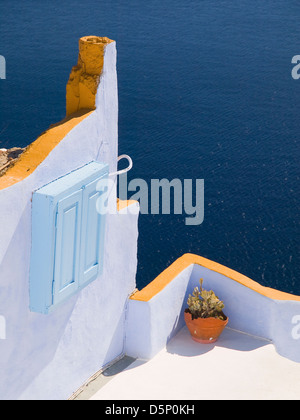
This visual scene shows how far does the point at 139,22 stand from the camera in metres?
30.3

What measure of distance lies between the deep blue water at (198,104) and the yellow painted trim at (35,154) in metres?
11.7

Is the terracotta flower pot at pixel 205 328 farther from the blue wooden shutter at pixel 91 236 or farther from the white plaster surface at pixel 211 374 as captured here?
the blue wooden shutter at pixel 91 236

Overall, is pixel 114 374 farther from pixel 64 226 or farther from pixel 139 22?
pixel 139 22

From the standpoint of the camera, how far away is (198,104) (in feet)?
82.3

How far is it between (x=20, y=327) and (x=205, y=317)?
283 centimetres

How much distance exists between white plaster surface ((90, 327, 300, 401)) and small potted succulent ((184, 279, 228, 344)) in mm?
122

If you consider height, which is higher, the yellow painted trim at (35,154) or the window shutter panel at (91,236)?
the yellow painted trim at (35,154)

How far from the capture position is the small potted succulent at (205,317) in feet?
27.5

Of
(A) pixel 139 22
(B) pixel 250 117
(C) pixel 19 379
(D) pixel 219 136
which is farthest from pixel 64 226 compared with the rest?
(A) pixel 139 22

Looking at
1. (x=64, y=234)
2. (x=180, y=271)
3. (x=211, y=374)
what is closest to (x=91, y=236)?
(x=64, y=234)

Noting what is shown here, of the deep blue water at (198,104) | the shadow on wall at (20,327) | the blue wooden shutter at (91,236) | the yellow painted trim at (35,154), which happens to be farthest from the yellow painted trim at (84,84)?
the deep blue water at (198,104)

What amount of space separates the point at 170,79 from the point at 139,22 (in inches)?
200

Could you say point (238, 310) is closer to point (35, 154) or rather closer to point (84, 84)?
point (84, 84)

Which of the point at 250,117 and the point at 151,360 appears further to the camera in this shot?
the point at 250,117
